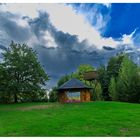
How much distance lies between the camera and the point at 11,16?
39.8ft

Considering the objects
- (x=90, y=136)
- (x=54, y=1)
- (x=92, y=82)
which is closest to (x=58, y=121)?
(x=90, y=136)

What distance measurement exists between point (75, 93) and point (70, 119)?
206 inches

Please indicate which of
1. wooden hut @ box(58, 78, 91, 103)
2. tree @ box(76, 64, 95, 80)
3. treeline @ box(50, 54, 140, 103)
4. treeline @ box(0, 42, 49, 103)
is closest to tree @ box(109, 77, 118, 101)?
treeline @ box(50, 54, 140, 103)

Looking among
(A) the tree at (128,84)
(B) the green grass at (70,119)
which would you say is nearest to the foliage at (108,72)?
(A) the tree at (128,84)

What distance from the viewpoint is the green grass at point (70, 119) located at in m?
9.61

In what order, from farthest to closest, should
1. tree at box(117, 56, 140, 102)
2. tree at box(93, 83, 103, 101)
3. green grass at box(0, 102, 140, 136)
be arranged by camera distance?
1. tree at box(117, 56, 140, 102)
2. tree at box(93, 83, 103, 101)
3. green grass at box(0, 102, 140, 136)

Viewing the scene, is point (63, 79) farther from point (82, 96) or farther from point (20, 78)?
point (20, 78)

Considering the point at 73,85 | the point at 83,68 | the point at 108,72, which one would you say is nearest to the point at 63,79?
the point at 83,68

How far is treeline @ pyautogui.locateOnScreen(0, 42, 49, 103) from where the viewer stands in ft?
53.3

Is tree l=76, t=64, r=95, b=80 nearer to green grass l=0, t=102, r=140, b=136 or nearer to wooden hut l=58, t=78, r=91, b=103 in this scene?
green grass l=0, t=102, r=140, b=136

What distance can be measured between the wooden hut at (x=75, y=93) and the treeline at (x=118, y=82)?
238mm

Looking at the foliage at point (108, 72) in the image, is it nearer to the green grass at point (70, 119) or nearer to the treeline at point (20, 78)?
the green grass at point (70, 119)

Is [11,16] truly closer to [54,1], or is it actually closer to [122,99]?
[54,1]

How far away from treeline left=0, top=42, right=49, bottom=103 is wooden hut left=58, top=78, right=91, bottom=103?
2.74 ft
